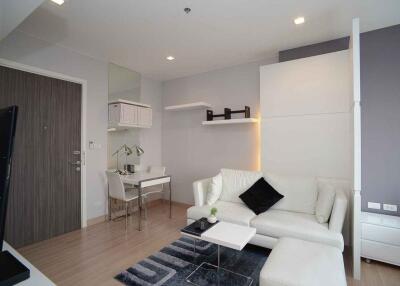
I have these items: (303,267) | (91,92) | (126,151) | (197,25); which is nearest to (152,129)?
(126,151)


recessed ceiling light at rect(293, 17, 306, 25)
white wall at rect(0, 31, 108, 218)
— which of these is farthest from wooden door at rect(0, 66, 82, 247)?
recessed ceiling light at rect(293, 17, 306, 25)

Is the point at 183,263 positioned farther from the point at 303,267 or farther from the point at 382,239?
the point at 382,239

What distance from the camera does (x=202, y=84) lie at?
4.48 meters

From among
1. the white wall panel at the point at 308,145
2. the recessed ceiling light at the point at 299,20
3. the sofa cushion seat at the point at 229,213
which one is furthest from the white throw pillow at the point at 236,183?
the recessed ceiling light at the point at 299,20

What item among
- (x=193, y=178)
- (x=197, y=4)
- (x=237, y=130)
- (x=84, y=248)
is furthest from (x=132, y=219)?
(x=197, y=4)

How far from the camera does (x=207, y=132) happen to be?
174 inches

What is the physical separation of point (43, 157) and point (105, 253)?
1561 millimetres

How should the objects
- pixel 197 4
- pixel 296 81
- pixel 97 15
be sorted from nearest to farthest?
1. pixel 197 4
2. pixel 97 15
3. pixel 296 81

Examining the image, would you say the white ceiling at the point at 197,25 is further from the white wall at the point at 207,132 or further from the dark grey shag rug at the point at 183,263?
the dark grey shag rug at the point at 183,263

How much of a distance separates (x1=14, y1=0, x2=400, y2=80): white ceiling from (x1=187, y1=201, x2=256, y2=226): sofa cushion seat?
2351 millimetres

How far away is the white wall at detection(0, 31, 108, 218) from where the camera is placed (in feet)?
9.80

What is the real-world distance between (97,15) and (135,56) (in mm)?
1174

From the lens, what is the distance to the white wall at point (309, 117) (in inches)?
112

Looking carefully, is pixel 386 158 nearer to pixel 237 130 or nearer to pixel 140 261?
pixel 237 130
